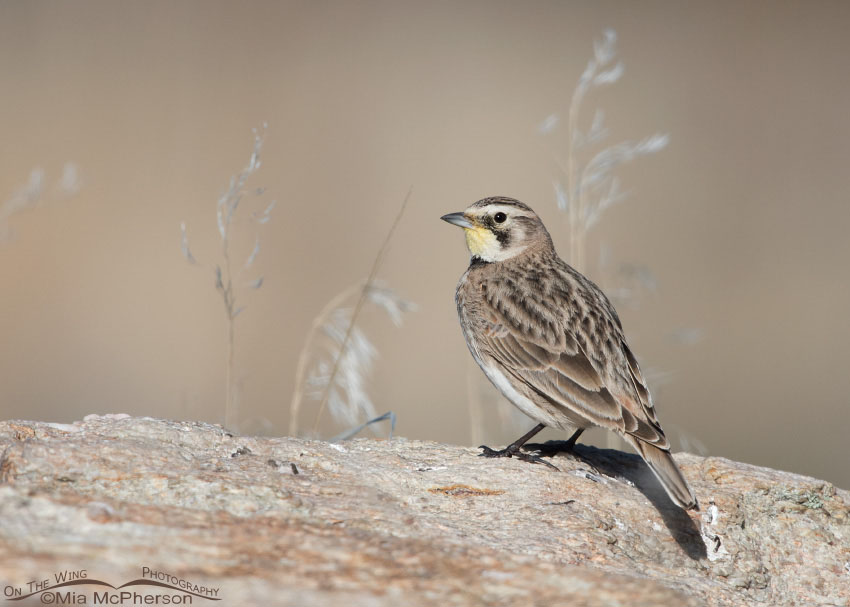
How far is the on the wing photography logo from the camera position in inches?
102

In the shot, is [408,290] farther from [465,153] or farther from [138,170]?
[138,170]

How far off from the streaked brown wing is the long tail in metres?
0.04

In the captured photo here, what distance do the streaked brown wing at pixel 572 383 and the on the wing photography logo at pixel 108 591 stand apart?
2.66 meters

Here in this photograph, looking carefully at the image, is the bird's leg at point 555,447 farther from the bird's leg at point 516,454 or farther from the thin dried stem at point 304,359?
the thin dried stem at point 304,359

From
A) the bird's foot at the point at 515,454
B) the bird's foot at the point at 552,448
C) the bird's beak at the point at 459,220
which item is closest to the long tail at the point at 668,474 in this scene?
the bird's foot at the point at 515,454

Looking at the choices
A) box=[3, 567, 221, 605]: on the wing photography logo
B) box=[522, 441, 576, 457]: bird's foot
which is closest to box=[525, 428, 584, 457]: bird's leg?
box=[522, 441, 576, 457]: bird's foot

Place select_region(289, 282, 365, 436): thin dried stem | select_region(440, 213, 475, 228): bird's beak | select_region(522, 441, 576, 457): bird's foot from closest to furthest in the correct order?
select_region(522, 441, 576, 457): bird's foot, select_region(289, 282, 365, 436): thin dried stem, select_region(440, 213, 475, 228): bird's beak

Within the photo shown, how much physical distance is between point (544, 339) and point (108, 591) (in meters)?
3.42

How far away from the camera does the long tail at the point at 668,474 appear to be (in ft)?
14.3

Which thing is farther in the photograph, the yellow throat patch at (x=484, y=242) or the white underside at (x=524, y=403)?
the yellow throat patch at (x=484, y=242)

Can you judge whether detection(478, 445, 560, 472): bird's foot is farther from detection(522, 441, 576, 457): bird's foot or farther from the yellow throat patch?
the yellow throat patch

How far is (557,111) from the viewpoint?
16.3m

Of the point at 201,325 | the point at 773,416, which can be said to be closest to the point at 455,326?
the point at 201,325

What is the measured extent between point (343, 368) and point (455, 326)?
741cm
